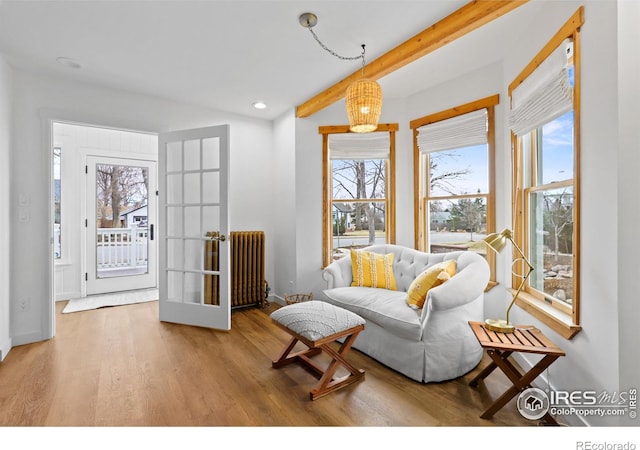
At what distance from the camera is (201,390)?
6.66 ft

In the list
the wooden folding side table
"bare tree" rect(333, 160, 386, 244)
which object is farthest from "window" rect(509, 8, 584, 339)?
"bare tree" rect(333, 160, 386, 244)

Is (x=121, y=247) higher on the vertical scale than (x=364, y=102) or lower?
lower

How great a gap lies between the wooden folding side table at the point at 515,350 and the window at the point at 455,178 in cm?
114

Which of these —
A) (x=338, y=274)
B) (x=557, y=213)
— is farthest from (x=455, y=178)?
(x=338, y=274)

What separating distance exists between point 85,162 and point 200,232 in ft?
8.23

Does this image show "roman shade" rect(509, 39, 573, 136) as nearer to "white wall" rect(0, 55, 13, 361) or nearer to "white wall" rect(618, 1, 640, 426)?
"white wall" rect(618, 1, 640, 426)

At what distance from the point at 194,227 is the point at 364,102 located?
2246mm

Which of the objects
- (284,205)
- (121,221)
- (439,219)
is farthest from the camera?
(121,221)

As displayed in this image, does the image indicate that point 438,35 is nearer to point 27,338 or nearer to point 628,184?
point 628,184

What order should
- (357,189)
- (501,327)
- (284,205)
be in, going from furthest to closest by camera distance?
1. (284,205)
2. (357,189)
3. (501,327)

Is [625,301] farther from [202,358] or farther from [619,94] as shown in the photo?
[202,358]

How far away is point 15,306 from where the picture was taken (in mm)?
2773

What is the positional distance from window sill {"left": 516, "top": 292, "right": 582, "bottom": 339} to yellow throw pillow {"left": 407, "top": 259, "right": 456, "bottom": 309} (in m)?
0.53
